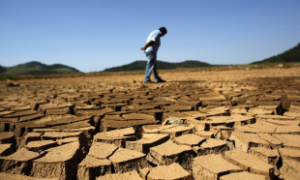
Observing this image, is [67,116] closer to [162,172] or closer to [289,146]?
[162,172]

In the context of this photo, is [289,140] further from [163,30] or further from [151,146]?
[163,30]

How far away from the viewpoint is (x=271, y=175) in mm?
1243

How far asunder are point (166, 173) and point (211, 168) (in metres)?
0.25

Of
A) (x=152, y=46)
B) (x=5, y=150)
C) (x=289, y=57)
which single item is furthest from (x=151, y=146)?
(x=289, y=57)

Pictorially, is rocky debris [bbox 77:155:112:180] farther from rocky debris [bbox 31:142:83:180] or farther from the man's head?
the man's head

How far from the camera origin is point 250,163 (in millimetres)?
1317

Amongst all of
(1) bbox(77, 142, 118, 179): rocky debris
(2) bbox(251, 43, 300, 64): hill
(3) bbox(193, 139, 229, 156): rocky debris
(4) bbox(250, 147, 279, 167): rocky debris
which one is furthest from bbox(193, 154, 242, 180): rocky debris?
(2) bbox(251, 43, 300, 64): hill

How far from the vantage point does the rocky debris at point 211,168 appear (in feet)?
4.01

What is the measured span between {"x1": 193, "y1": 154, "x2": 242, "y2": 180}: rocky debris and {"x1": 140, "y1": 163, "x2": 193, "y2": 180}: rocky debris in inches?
3.3

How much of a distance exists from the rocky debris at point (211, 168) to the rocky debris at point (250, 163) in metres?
0.04

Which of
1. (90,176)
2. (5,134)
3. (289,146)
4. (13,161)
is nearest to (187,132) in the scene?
(289,146)

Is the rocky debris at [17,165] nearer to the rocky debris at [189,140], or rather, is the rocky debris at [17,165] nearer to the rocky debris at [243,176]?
the rocky debris at [189,140]

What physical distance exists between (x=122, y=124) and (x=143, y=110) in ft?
2.04

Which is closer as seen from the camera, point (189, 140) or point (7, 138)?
point (189, 140)
